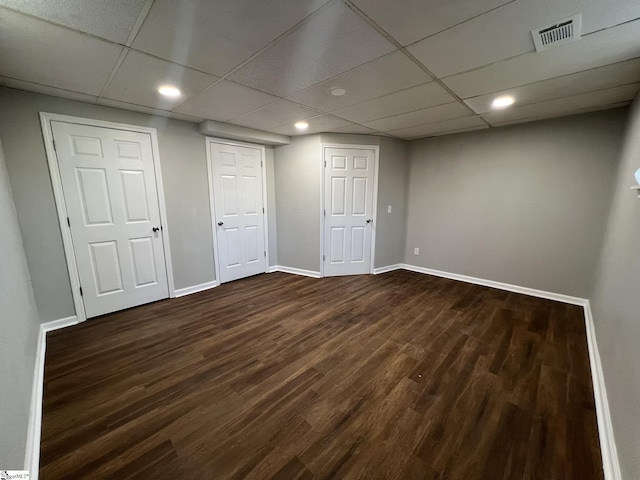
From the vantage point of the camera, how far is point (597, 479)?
120 cm

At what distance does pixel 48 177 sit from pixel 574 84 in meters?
4.96

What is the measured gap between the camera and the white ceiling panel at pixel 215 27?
1215mm

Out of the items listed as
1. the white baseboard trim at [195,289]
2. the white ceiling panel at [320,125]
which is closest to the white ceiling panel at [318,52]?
the white ceiling panel at [320,125]

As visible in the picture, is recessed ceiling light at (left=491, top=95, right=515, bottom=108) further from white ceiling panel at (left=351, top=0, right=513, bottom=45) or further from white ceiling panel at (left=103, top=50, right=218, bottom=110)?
white ceiling panel at (left=103, top=50, right=218, bottom=110)

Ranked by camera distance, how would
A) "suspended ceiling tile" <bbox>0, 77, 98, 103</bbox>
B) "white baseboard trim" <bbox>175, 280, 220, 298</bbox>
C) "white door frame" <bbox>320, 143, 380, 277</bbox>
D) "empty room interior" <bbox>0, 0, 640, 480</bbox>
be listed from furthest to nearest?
1. "white door frame" <bbox>320, 143, 380, 277</bbox>
2. "white baseboard trim" <bbox>175, 280, 220, 298</bbox>
3. "suspended ceiling tile" <bbox>0, 77, 98, 103</bbox>
4. "empty room interior" <bbox>0, 0, 640, 480</bbox>

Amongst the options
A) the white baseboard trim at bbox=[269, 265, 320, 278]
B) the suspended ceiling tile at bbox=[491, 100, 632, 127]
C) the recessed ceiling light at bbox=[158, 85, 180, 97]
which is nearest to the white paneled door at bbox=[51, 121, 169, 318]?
the recessed ceiling light at bbox=[158, 85, 180, 97]

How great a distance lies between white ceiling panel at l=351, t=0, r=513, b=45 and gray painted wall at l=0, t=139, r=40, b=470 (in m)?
2.42

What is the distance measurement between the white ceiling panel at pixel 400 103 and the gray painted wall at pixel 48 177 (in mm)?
2175

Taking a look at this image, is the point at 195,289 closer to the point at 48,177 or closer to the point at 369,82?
the point at 48,177

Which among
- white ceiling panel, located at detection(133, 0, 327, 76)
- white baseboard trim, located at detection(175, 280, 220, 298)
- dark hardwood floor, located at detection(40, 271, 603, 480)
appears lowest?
dark hardwood floor, located at detection(40, 271, 603, 480)

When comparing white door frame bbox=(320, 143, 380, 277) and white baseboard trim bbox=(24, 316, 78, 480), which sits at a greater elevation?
white door frame bbox=(320, 143, 380, 277)

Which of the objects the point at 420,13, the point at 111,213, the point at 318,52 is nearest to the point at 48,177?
the point at 111,213

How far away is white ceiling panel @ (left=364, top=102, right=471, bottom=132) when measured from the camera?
267 cm

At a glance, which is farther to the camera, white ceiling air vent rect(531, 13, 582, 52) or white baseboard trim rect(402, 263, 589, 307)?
white baseboard trim rect(402, 263, 589, 307)
